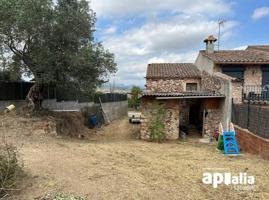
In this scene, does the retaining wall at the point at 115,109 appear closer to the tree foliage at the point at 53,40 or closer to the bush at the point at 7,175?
the tree foliage at the point at 53,40

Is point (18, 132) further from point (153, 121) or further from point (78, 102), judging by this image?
point (78, 102)

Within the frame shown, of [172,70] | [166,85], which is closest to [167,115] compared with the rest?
[166,85]

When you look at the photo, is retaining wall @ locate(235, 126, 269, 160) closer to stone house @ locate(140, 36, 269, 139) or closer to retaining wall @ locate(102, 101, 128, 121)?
stone house @ locate(140, 36, 269, 139)

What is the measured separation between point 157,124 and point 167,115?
89 cm

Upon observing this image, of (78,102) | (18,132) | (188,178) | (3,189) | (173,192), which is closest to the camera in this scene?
(3,189)

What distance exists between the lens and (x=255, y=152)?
9.74 m

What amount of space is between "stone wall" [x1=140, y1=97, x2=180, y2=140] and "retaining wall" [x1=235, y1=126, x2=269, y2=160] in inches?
155

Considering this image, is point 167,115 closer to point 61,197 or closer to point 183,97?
point 183,97

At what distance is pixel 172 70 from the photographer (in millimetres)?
20781

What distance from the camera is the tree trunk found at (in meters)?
14.7

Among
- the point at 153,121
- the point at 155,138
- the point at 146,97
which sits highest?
the point at 146,97

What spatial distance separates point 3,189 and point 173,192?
11.4 ft

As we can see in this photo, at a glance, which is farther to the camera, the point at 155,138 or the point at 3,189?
the point at 155,138

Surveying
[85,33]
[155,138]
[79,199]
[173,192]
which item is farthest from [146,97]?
[79,199]
